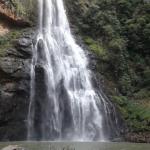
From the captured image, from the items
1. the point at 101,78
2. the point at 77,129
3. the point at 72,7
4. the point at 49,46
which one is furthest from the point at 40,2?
the point at 77,129

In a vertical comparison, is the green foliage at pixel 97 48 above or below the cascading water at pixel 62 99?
above

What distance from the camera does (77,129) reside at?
2003cm

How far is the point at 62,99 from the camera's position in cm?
2086

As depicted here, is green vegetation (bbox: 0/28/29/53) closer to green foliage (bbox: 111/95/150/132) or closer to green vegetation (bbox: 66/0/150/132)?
green vegetation (bbox: 66/0/150/132)

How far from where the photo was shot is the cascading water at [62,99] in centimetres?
1969

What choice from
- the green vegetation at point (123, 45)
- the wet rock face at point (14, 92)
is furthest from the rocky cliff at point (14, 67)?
the green vegetation at point (123, 45)

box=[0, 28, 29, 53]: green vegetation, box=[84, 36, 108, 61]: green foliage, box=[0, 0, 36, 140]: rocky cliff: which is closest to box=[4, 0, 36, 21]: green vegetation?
box=[0, 0, 36, 140]: rocky cliff

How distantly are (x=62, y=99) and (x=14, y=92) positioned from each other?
10.6 ft

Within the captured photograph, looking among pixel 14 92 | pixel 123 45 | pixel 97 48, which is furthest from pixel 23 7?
pixel 123 45

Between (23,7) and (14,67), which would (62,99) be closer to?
(14,67)

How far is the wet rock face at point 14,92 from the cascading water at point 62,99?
Answer: 0.43 metres

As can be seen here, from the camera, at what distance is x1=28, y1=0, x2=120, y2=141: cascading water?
775 inches

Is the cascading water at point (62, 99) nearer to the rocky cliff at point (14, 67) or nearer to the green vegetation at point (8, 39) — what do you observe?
the rocky cliff at point (14, 67)

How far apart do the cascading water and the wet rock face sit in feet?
1.42
